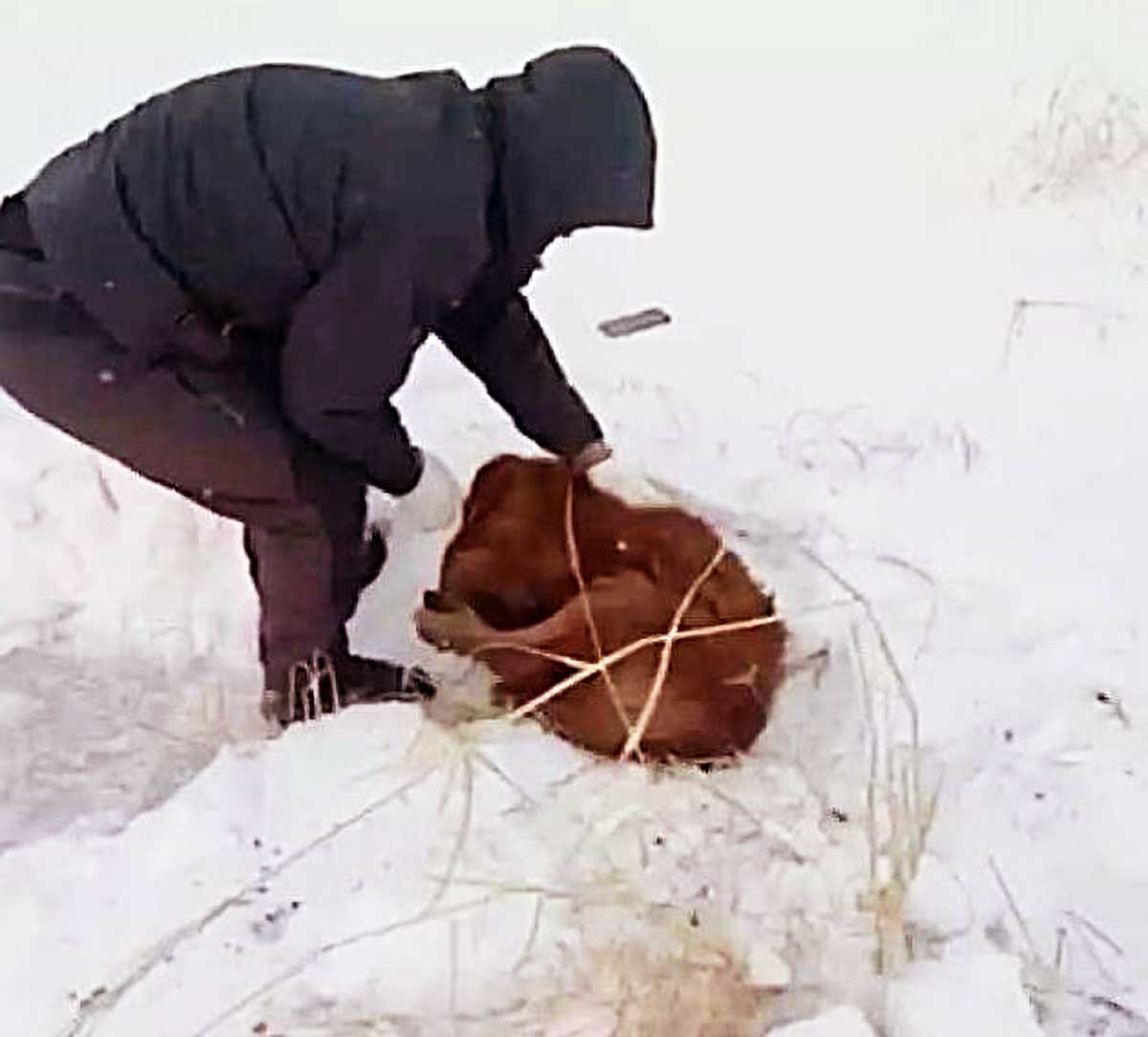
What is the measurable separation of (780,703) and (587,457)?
1.22 ft

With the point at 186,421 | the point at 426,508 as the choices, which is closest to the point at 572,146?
the point at 186,421

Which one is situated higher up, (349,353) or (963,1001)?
(349,353)

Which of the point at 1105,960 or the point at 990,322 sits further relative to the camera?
the point at 990,322

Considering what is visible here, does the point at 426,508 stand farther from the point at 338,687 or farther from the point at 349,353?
the point at 349,353

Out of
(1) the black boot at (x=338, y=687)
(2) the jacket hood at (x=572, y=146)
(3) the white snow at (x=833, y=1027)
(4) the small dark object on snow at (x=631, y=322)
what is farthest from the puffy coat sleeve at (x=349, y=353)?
(4) the small dark object on snow at (x=631, y=322)

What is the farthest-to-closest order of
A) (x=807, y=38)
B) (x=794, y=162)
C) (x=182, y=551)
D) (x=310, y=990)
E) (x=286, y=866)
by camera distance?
(x=807, y=38)
(x=794, y=162)
(x=182, y=551)
(x=286, y=866)
(x=310, y=990)

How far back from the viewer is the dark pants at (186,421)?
2.08 meters

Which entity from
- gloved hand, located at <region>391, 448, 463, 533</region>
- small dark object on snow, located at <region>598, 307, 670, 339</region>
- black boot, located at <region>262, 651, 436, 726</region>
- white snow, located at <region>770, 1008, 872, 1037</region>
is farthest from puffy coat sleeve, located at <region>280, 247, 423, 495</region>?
small dark object on snow, located at <region>598, 307, 670, 339</region>

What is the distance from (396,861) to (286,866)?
11cm

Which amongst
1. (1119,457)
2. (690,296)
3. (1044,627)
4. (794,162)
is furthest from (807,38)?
(1044,627)

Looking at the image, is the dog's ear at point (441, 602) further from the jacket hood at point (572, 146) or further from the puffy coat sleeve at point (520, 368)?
the jacket hood at point (572, 146)

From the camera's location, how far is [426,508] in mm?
2469

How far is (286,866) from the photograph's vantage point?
6.51ft

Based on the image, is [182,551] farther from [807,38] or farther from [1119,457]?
[807,38]
